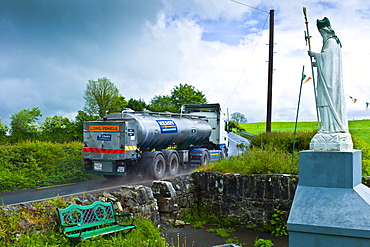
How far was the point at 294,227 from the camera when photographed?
5652 millimetres

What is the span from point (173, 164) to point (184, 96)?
31.4 metres

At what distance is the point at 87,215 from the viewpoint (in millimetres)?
6914

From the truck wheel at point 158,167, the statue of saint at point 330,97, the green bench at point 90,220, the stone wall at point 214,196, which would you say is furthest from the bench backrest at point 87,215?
the truck wheel at point 158,167

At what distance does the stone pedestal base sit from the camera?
603 centimetres

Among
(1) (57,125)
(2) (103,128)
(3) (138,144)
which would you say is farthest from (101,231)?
(1) (57,125)

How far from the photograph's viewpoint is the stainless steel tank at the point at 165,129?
585 inches

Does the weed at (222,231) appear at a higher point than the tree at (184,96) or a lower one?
lower

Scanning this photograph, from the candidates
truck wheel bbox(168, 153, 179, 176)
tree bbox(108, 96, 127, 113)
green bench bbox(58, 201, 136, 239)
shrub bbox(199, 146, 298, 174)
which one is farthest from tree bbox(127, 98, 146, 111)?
green bench bbox(58, 201, 136, 239)

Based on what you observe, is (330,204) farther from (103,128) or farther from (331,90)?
(103,128)

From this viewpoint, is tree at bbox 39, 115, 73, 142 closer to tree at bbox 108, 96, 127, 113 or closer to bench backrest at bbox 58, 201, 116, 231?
tree at bbox 108, 96, 127, 113

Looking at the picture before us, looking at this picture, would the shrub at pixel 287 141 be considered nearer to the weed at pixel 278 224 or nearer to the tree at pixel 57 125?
the weed at pixel 278 224

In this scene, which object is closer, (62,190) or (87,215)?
(87,215)

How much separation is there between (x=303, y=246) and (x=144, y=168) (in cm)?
1001

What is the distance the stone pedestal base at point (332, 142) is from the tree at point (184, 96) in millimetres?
41198
